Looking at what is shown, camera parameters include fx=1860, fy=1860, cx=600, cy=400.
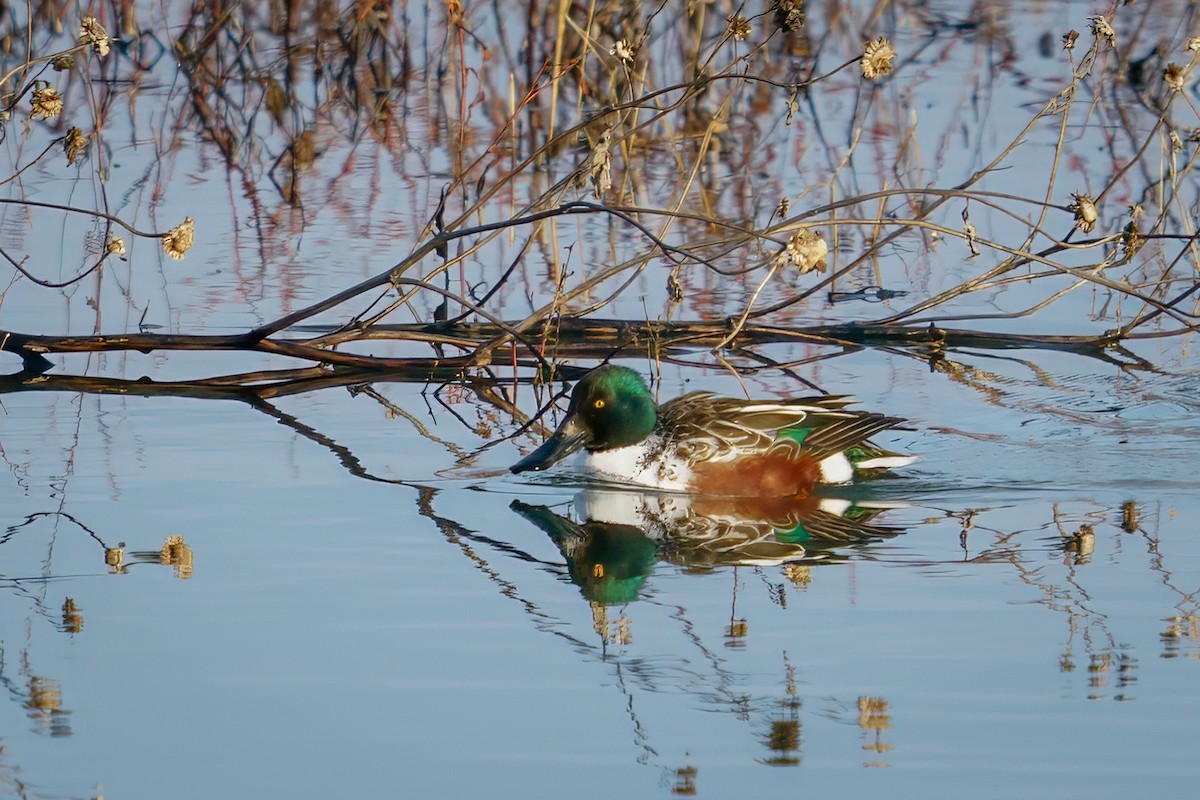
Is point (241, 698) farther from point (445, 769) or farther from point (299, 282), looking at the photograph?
point (299, 282)

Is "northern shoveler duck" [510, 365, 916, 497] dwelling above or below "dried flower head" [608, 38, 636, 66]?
below

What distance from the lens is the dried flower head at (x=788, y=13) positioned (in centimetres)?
620

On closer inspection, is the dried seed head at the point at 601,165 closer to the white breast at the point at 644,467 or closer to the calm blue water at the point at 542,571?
the white breast at the point at 644,467

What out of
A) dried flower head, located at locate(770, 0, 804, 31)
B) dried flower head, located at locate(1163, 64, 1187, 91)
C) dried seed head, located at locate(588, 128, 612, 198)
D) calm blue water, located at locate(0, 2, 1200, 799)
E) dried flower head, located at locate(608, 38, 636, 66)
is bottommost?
calm blue water, located at locate(0, 2, 1200, 799)

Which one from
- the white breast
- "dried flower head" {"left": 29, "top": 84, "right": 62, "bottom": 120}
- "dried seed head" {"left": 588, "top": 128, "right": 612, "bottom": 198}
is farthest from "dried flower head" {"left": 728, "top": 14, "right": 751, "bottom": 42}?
"dried flower head" {"left": 29, "top": 84, "right": 62, "bottom": 120}

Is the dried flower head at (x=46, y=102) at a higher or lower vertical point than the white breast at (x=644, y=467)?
higher

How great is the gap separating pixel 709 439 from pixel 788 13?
1.53m

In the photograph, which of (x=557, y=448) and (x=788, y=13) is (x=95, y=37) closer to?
(x=557, y=448)

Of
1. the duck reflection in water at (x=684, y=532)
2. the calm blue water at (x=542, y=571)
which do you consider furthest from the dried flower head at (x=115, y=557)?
the duck reflection in water at (x=684, y=532)

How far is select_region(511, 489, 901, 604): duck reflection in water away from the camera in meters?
5.55

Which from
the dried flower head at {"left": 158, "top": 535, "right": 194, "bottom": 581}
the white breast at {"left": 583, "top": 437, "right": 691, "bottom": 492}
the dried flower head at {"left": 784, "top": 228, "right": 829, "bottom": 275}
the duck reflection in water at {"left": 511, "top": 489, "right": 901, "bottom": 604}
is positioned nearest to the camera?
the dried flower head at {"left": 158, "top": 535, "right": 194, "bottom": 581}

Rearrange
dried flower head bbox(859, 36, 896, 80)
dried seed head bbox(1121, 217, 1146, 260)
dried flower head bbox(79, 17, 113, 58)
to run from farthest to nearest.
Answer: dried seed head bbox(1121, 217, 1146, 260), dried flower head bbox(79, 17, 113, 58), dried flower head bbox(859, 36, 896, 80)

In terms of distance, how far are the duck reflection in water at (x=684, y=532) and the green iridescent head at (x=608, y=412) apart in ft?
0.68

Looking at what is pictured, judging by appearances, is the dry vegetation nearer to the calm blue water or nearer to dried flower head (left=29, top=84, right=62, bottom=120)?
dried flower head (left=29, top=84, right=62, bottom=120)
